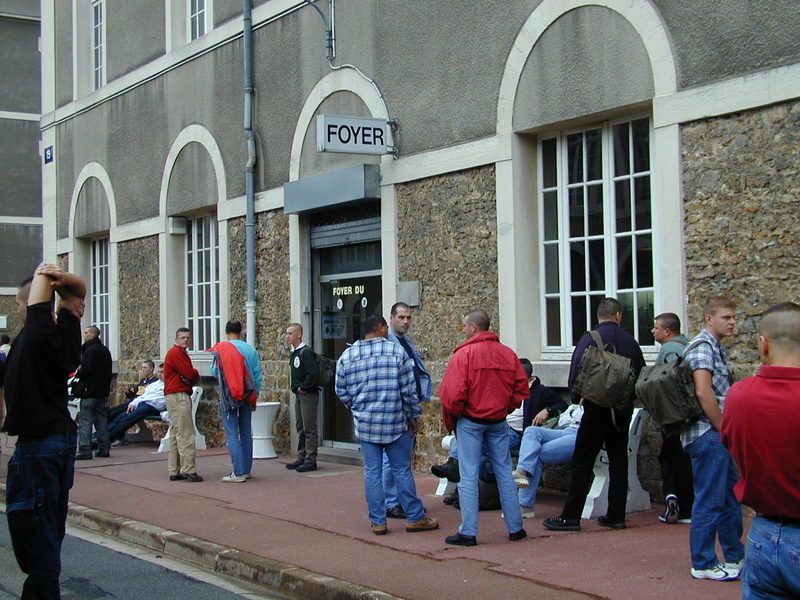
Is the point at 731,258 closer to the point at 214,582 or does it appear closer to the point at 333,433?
the point at 214,582

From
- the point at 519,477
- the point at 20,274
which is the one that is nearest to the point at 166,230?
the point at 519,477

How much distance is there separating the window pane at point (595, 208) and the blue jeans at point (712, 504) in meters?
3.62

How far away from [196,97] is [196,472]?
6.21m

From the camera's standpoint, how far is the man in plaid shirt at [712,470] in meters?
6.13

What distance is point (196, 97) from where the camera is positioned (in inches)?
606

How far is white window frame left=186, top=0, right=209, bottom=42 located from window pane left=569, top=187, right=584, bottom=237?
26.3 ft

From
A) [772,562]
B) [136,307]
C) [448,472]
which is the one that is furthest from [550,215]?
[136,307]

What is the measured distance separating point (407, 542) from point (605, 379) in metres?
1.89

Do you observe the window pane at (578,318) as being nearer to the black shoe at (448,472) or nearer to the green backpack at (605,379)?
the black shoe at (448,472)

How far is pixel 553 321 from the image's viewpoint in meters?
10.1

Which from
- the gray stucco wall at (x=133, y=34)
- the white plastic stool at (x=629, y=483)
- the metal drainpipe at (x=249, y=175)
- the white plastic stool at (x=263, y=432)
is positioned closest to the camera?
the white plastic stool at (x=629, y=483)

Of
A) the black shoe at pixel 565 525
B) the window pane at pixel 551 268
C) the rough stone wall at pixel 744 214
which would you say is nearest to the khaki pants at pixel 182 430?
the window pane at pixel 551 268

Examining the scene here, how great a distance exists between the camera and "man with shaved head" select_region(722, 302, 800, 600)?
3553mm

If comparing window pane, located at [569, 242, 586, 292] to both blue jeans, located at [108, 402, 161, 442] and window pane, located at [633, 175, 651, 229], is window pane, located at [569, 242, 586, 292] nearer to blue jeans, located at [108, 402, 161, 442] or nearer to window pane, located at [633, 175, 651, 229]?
window pane, located at [633, 175, 651, 229]
